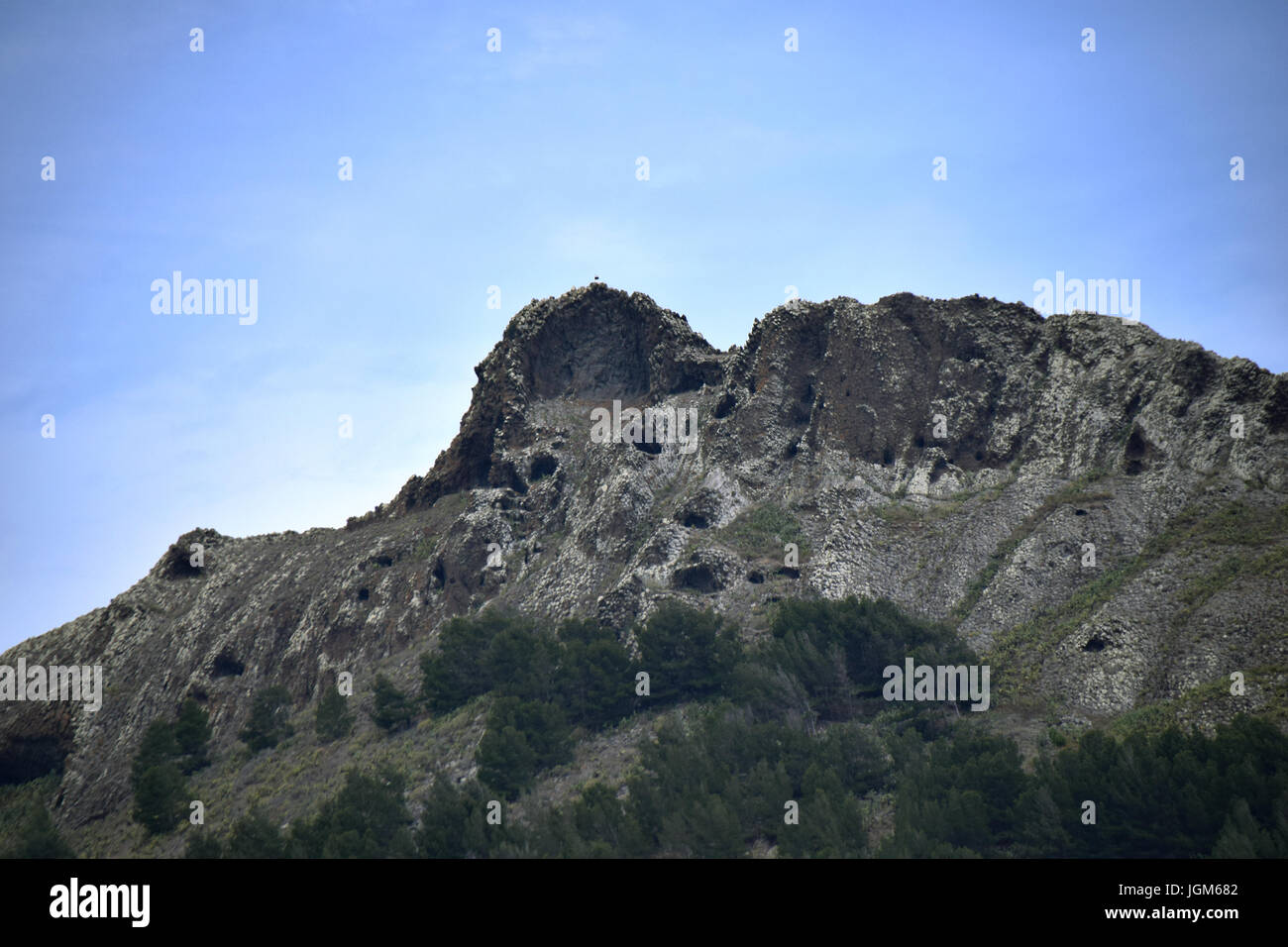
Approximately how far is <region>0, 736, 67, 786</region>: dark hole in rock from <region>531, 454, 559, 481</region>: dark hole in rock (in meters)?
51.3

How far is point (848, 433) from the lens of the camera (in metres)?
103

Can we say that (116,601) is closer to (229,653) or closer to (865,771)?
(229,653)

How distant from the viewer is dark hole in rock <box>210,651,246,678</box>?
106 m

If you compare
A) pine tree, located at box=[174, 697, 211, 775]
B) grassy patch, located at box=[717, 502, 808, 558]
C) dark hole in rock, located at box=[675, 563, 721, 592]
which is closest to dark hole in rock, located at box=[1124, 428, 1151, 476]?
grassy patch, located at box=[717, 502, 808, 558]

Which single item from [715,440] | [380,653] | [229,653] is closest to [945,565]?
[715,440]

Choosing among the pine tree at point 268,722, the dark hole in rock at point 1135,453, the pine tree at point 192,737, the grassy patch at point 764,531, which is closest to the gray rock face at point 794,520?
the dark hole in rock at point 1135,453

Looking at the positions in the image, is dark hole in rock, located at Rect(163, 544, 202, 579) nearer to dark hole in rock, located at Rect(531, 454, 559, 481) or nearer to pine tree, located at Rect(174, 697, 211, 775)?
pine tree, located at Rect(174, 697, 211, 775)

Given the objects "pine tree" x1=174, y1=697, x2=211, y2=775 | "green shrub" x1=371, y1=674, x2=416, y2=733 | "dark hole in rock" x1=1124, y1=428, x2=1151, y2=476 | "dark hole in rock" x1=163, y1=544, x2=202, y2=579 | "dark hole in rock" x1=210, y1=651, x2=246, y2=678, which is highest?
"dark hole in rock" x1=1124, y1=428, x2=1151, y2=476

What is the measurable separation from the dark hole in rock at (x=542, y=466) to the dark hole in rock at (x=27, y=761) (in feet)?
168

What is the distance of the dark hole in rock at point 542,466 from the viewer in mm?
111625

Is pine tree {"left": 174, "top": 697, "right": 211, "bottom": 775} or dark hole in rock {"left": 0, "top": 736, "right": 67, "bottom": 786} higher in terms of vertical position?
pine tree {"left": 174, "top": 697, "right": 211, "bottom": 775}

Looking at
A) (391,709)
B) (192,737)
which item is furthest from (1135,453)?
(192,737)

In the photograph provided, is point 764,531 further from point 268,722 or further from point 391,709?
point 268,722

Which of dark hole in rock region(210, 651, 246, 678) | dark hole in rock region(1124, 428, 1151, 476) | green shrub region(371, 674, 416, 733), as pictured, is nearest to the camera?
green shrub region(371, 674, 416, 733)
